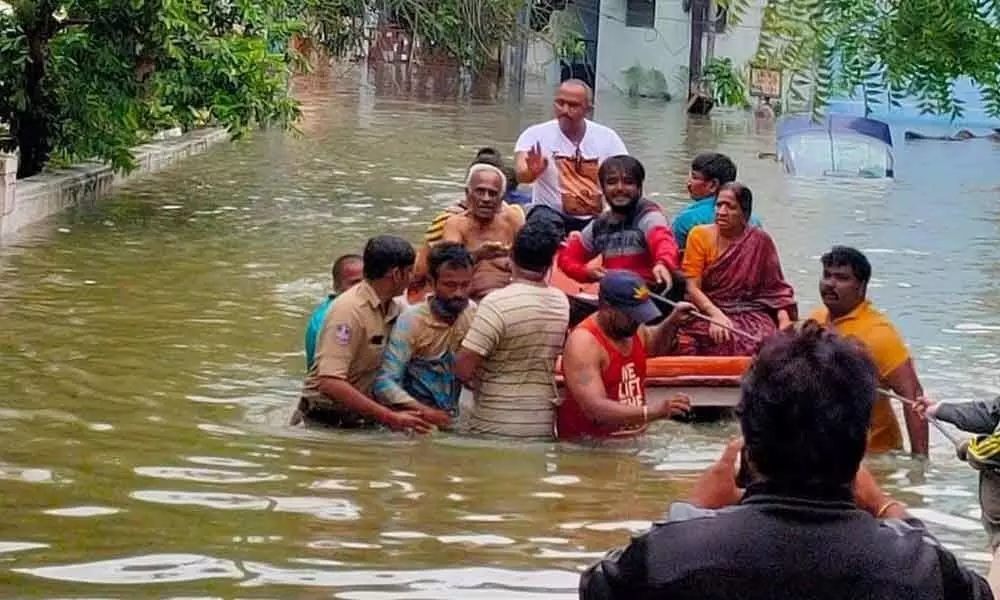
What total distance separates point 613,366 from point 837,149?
70.2ft

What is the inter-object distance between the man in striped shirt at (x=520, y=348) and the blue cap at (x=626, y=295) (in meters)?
0.34

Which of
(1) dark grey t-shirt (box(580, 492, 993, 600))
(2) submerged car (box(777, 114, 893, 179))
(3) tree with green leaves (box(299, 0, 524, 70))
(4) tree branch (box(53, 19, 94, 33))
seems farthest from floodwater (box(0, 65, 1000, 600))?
(3) tree with green leaves (box(299, 0, 524, 70))

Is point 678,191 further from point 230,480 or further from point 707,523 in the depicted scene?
point 707,523

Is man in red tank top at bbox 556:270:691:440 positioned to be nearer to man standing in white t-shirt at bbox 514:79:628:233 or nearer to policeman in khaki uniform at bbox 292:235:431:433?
policeman in khaki uniform at bbox 292:235:431:433

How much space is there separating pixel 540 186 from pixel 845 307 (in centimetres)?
358

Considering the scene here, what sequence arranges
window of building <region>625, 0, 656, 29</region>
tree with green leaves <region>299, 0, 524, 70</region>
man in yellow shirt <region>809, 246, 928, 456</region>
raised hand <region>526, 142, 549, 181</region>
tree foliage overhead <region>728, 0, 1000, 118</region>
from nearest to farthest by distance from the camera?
tree foliage overhead <region>728, 0, 1000, 118</region>
man in yellow shirt <region>809, 246, 928, 456</region>
raised hand <region>526, 142, 549, 181</region>
tree with green leaves <region>299, 0, 524, 70</region>
window of building <region>625, 0, 656, 29</region>

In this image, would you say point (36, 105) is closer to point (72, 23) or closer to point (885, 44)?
point (72, 23)

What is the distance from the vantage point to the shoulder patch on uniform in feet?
30.3

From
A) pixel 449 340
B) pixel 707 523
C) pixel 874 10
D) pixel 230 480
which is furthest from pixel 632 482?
pixel 707 523

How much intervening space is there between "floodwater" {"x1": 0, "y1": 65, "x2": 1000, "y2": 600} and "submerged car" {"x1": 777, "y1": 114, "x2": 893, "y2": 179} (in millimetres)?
6787

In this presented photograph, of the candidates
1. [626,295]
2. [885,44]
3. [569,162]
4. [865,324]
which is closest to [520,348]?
[626,295]

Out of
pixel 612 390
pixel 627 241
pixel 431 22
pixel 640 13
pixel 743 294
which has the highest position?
pixel 640 13

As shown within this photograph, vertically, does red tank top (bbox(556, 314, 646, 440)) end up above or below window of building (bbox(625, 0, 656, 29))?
below

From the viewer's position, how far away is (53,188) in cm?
1848
